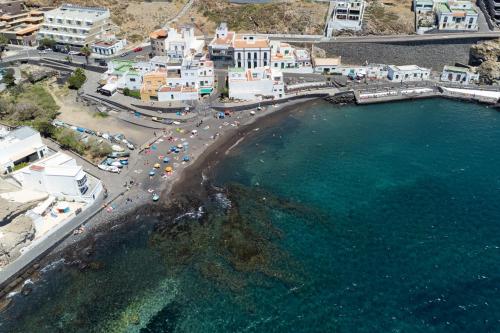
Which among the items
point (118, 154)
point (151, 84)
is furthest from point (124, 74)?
point (118, 154)

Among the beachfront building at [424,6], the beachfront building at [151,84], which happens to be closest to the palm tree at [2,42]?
the beachfront building at [151,84]

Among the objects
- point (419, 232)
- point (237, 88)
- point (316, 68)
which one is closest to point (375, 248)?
point (419, 232)

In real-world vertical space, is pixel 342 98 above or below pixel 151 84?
below

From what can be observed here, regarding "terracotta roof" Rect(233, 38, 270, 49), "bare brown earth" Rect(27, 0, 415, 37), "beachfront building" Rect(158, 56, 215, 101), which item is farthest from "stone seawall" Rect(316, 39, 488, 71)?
"beachfront building" Rect(158, 56, 215, 101)

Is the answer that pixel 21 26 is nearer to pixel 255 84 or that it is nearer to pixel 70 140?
pixel 70 140

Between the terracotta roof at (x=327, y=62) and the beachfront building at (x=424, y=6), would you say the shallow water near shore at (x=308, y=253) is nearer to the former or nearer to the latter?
the terracotta roof at (x=327, y=62)
